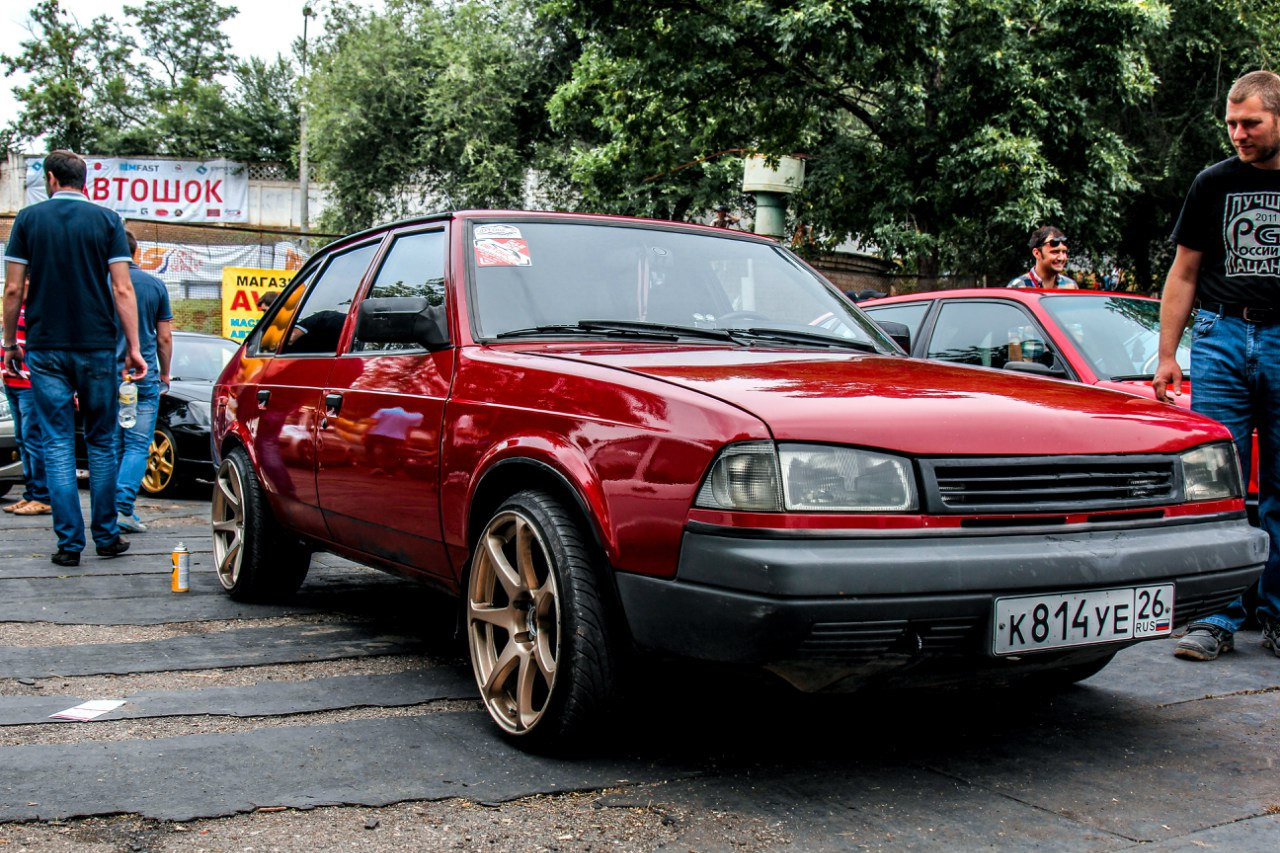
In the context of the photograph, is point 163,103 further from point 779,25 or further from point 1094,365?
point 1094,365

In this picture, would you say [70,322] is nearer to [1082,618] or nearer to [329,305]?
[329,305]

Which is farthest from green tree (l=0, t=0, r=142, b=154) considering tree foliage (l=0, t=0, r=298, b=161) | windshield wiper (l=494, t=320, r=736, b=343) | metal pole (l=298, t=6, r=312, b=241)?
windshield wiper (l=494, t=320, r=736, b=343)

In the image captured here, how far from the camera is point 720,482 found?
275 centimetres

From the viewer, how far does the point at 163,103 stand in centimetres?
5881

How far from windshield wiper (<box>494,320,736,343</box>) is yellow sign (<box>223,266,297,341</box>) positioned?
49.5 feet

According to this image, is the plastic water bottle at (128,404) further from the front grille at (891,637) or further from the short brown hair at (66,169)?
the front grille at (891,637)

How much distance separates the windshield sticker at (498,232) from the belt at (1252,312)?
2.64m

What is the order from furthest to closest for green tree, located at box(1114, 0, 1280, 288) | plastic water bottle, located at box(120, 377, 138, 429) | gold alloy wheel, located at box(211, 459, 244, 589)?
1. green tree, located at box(1114, 0, 1280, 288)
2. plastic water bottle, located at box(120, 377, 138, 429)
3. gold alloy wheel, located at box(211, 459, 244, 589)

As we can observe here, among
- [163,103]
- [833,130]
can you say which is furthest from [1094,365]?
[163,103]

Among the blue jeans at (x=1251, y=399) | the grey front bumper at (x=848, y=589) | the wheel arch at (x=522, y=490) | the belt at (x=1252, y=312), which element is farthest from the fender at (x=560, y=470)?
the belt at (x=1252, y=312)

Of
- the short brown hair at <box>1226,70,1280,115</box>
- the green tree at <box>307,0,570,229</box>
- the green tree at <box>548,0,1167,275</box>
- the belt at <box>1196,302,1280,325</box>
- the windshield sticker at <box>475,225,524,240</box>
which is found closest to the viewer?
the windshield sticker at <box>475,225,524,240</box>

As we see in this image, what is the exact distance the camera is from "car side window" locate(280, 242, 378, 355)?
15.8ft

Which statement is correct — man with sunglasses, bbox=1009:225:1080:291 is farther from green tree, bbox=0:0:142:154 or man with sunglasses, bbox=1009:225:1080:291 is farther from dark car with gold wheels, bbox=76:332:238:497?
green tree, bbox=0:0:142:154

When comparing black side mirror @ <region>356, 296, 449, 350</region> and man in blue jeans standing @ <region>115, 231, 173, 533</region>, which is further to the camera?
man in blue jeans standing @ <region>115, 231, 173, 533</region>
